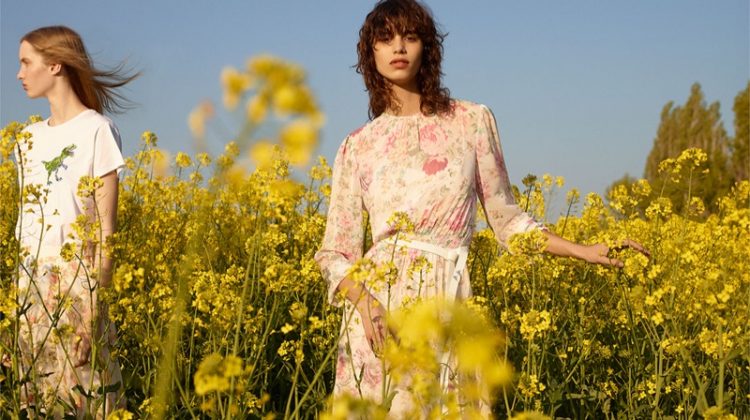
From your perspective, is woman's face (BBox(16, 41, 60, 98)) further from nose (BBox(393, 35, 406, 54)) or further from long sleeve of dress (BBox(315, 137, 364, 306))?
nose (BBox(393, 35, 406, 54))

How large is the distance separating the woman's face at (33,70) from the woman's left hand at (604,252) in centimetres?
180

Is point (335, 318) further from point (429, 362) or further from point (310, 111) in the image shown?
point (310, 111)

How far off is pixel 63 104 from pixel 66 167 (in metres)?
0.25

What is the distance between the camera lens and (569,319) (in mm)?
3221

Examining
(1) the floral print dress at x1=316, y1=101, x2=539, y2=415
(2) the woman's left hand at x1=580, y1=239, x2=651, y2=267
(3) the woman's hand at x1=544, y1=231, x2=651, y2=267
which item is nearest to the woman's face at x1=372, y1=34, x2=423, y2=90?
(1) the floral print dress at x1=316, y1=101, x2=539, y2=415

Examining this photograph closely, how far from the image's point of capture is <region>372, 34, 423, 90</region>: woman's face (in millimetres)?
2473

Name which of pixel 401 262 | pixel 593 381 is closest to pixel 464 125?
pixel 401 262

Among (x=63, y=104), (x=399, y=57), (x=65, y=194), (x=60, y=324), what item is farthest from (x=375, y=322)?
(x=63, y=104)

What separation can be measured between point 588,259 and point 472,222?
346 millimetres

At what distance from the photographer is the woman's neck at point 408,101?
2576mm

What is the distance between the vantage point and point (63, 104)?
2.78 m

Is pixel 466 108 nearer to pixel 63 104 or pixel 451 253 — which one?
pixel 451 253

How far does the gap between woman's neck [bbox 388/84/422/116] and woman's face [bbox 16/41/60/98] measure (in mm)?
1152

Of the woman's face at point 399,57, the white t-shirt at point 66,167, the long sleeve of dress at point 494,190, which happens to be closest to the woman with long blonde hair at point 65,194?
the white t-shirt at point 66,167
